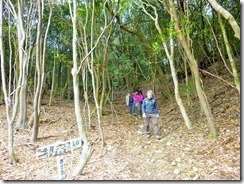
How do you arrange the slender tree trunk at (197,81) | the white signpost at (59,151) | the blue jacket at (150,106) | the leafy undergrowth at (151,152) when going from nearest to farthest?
the white signpost at (59,151) < the leafy undergrowth at (151,152) < the slender tree trunk at (197,81) < the blue jacket at (150,106)

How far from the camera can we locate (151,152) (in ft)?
26.4

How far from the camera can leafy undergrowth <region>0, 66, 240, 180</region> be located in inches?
243

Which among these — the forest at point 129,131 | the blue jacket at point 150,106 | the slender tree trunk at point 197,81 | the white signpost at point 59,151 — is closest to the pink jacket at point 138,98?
the forest at point 129,131

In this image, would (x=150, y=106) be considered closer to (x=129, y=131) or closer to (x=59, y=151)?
(x=129, y=131)

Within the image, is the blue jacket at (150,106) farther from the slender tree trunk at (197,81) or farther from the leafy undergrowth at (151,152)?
the slender tree trunk at (197,81)

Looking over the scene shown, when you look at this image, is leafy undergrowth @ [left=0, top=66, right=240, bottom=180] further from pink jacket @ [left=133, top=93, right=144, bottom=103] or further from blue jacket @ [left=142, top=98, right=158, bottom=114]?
pink jacket @ [left=133, top=93, right=144, bottom=103]

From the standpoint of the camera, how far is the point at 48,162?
819 centimetres

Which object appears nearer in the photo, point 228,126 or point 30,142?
point 228,126

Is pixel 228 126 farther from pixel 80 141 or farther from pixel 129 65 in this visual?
pixel 129 65

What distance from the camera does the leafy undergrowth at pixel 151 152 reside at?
6.18 metres

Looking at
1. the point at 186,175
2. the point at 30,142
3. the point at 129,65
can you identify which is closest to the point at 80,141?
the point at 186,175

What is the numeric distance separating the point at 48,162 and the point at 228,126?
6.04m

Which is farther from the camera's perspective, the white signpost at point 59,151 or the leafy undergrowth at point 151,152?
the leafy undergrowth at point 151,152

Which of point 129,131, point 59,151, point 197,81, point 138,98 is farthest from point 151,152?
point 138,98
